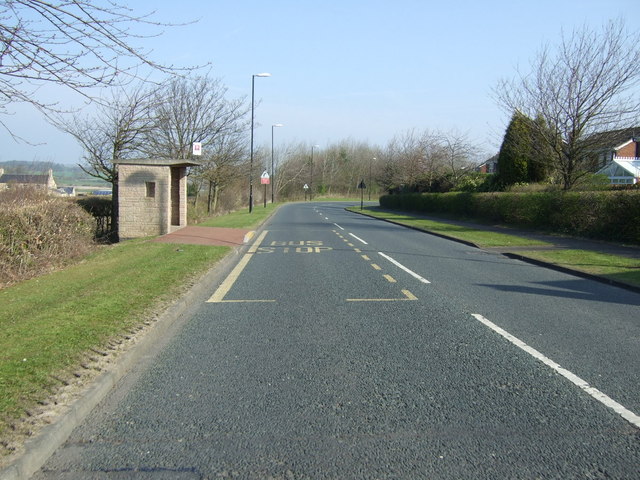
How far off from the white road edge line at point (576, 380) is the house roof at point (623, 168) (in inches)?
1538

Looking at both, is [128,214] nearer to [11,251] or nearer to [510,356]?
[11,251]

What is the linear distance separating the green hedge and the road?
10020 millimetres

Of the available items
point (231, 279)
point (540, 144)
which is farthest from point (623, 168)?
point (231, 279)

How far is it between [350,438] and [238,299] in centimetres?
541

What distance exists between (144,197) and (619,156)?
159 feet

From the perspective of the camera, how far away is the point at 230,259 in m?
14.5

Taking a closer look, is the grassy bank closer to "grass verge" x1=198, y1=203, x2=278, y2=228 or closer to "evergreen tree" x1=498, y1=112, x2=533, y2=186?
"evergreen tree" x1=498, y1=112, x2=533, y2=186

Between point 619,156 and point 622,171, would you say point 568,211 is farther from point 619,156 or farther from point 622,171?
point 619,156

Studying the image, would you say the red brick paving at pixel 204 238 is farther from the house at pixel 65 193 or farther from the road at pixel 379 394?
the road at pixel 379 394

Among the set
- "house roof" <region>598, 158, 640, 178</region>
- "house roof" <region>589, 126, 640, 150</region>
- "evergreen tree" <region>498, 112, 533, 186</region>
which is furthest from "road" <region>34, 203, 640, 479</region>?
"house roof" <region>598, 158, 640, 178</region>

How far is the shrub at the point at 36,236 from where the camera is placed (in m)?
11.9

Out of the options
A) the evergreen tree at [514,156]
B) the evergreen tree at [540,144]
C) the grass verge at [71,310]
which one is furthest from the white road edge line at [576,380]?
the evergreen tree at [514,156]

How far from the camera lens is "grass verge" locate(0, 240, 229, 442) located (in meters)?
4.55

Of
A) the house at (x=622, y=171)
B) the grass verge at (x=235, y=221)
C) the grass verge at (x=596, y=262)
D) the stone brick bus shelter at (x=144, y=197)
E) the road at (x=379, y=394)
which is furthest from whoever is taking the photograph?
the house at (x=622, y=171)
